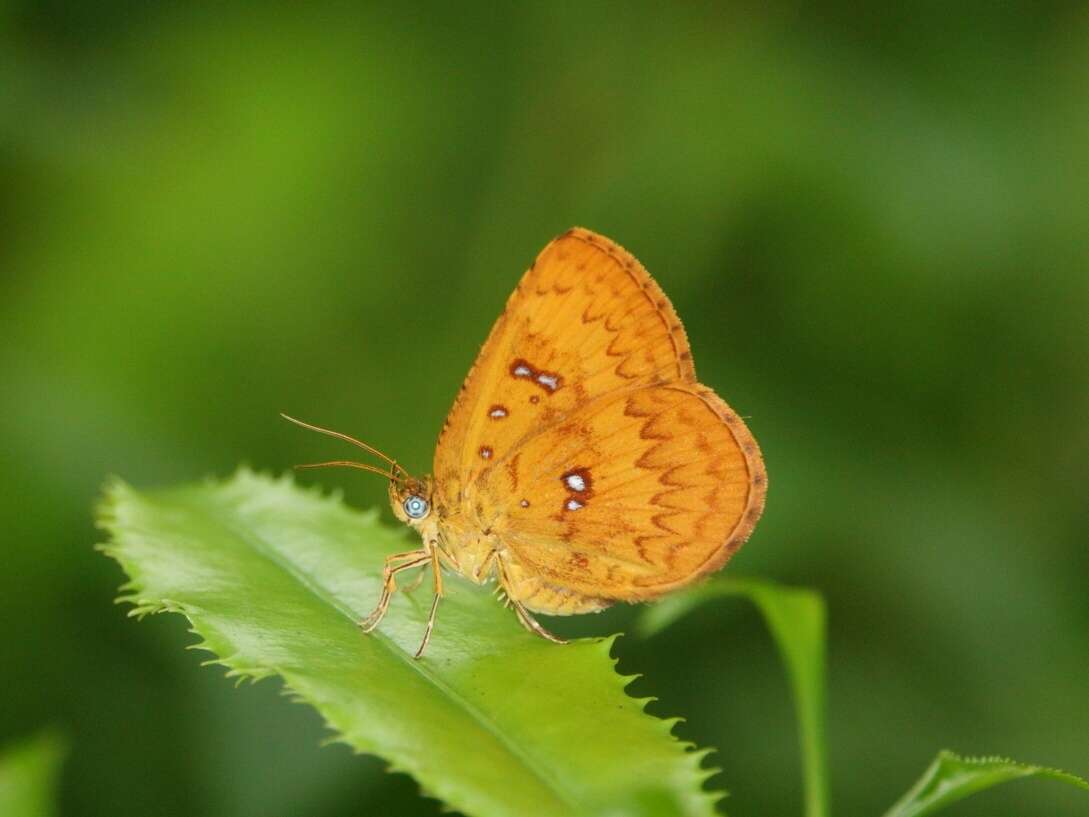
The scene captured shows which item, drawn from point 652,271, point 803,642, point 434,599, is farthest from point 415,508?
point 652,271

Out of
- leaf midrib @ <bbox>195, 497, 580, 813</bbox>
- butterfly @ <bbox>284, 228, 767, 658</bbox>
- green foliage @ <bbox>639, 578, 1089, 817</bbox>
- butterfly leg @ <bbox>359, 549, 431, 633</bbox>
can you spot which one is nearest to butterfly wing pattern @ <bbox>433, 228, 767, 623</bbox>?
butterfly @ <bbox>284, 228, 767, 658</bbox>

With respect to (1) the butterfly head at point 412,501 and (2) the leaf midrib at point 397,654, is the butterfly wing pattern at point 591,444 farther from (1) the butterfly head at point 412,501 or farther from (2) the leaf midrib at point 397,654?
(2) the leaf midrib at point 397,654

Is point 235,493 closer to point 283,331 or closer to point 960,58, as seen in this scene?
point 283,331

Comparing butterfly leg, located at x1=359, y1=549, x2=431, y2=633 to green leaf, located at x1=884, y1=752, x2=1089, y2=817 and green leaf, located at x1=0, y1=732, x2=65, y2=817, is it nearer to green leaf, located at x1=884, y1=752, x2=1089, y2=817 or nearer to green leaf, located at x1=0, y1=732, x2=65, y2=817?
green leaf, located at x1=0, y1=732, x2=65, y2=817

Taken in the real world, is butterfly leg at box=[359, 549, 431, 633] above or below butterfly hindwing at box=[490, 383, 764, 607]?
below

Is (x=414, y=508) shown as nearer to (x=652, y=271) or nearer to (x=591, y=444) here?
(x=591, y=444)

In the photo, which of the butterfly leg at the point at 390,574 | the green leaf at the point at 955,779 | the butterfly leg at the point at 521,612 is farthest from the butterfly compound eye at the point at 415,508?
the green leaf at the point at 955,779
